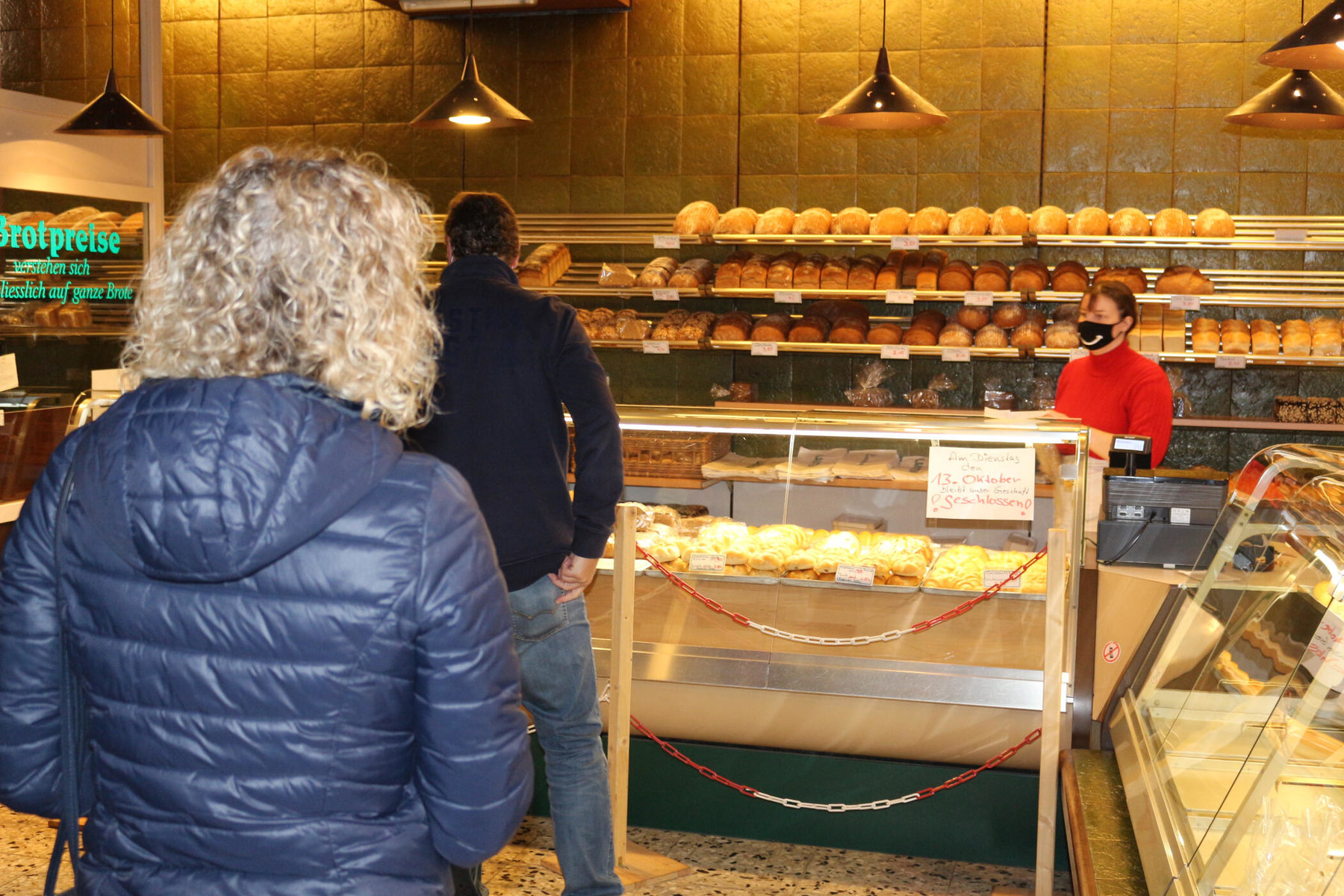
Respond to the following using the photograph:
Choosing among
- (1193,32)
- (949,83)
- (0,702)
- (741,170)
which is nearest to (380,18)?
(741,170)

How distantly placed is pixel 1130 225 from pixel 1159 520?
8.18 ft

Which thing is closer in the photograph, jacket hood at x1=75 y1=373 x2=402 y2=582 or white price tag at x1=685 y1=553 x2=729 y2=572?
jacket hood at x1=75 y1=373 x2=402 y2=582

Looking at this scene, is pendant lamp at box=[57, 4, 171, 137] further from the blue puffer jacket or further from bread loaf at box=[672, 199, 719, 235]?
the blue puffer jacket

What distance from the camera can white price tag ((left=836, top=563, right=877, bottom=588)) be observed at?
9.68 ft

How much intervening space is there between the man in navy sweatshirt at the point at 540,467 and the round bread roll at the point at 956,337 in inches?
123

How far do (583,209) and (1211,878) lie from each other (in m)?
5.19

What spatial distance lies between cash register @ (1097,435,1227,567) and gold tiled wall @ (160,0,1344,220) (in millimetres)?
2971

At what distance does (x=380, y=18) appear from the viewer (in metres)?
6.39

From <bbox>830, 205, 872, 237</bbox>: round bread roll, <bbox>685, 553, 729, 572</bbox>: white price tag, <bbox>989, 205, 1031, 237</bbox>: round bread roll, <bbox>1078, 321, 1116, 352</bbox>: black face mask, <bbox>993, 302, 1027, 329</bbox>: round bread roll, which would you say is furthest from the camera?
<bbox>830, 205, 872, 237</bbox>: round bread roll

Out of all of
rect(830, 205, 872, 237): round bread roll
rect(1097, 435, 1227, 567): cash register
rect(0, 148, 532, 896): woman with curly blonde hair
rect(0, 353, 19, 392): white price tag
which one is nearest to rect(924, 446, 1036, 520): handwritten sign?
rect(1097, 435, 1227, 567): cash register

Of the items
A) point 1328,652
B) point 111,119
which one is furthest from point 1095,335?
point 111,119

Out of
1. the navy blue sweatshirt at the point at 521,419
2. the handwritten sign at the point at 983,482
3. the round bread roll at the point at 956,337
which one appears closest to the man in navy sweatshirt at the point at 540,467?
the navy blue sweatshirt at the point at 521,419

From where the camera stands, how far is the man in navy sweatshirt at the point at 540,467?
235 centimetres

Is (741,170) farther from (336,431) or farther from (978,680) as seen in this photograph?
(336,431)
